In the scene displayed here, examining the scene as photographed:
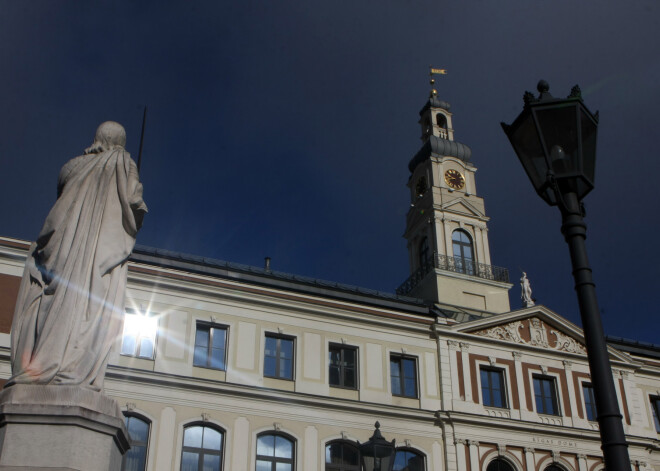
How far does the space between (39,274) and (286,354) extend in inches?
872

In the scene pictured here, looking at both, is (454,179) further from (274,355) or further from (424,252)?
(274,355)

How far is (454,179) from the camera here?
4509 centimetres

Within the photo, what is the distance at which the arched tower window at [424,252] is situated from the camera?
42.3 meters

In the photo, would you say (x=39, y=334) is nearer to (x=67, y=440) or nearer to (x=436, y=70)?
(x=67, y=440)

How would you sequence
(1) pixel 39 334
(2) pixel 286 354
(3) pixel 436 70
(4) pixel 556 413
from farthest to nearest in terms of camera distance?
(3) pixel 436 70, (4) pixel 556 413, (2) pixel 286 354, (1) pixel 39 334

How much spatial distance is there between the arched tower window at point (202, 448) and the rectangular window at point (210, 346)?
7.77ft

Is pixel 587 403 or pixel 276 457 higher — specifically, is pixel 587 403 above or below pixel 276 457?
above

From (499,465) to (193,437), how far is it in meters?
13.0

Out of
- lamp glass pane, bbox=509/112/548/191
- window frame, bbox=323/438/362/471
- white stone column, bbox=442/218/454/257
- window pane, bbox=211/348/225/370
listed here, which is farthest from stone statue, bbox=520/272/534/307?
lamp glass pane, bbox=509/112/548/191

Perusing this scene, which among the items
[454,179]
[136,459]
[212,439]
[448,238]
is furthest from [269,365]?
[454,179]

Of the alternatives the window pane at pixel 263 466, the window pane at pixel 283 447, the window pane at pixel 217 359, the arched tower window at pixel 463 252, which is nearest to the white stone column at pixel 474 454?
the window pane at pixel 283 447

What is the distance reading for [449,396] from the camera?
3009cm

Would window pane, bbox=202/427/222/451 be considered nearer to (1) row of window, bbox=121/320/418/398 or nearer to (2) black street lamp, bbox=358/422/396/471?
(1) row of window, bbox=121/320/418/398

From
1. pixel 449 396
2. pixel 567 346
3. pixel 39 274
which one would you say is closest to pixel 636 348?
pixel 567 346
